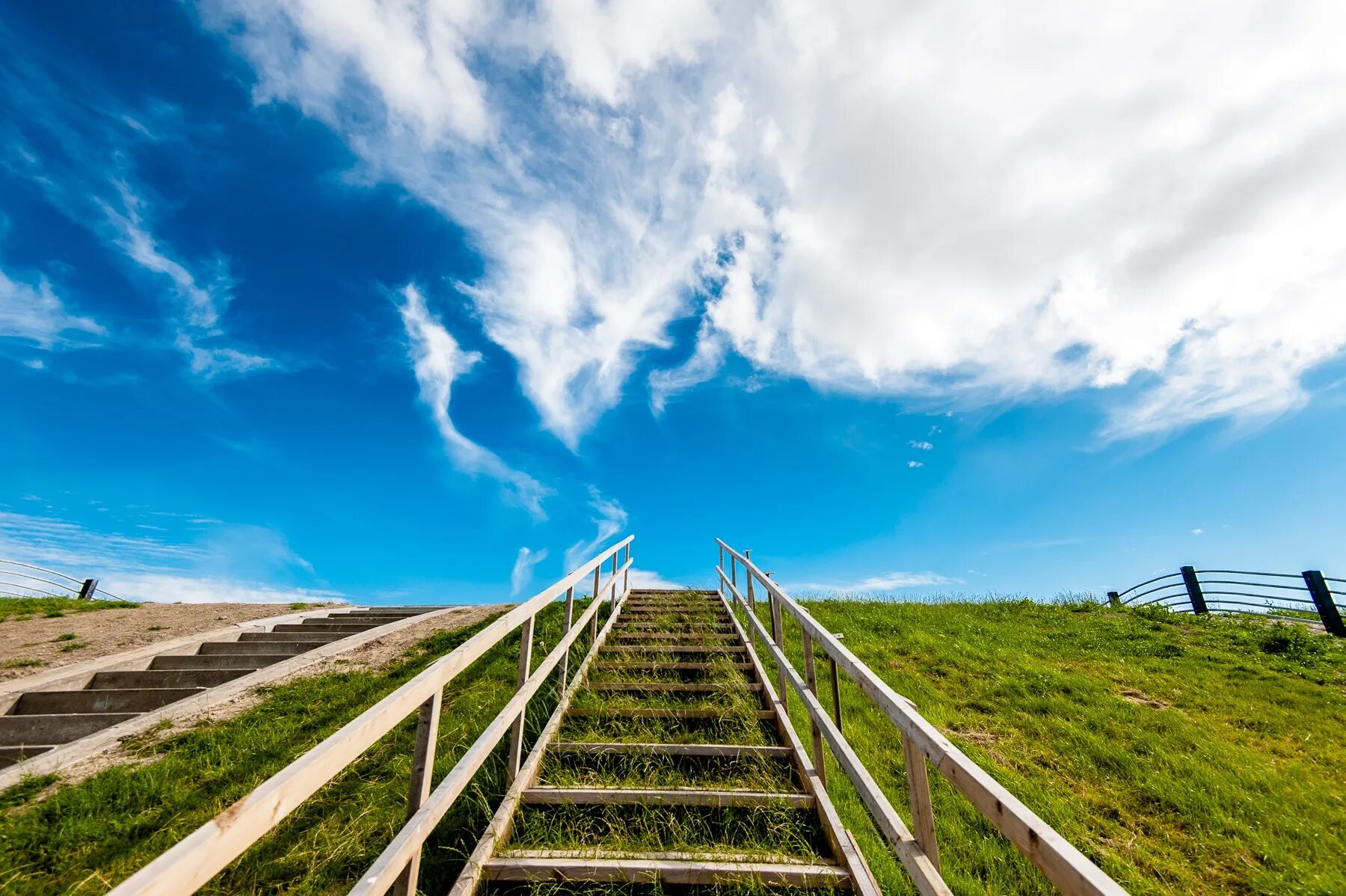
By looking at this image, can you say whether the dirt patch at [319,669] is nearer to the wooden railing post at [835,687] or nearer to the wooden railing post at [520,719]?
the wooden railing post at [520,719]

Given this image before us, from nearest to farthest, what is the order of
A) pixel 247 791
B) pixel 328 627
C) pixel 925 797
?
pixel 925 797 < pixel 247 791 < pixel 328 627

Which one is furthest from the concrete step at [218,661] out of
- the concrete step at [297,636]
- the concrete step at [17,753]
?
the concrete step at [17,753]

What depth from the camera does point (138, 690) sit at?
22.9ft

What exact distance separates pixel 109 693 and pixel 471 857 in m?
6.90

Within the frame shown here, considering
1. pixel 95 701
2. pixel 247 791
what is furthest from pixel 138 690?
pixel 247 791

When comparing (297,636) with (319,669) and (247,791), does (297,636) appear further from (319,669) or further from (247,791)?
(247,791)

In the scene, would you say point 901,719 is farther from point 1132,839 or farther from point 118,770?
point 118,770

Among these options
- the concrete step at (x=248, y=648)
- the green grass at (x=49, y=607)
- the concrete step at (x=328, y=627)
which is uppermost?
the green grass at (x=49, y=607)

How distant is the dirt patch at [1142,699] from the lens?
292 inches

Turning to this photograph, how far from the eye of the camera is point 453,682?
777 cm

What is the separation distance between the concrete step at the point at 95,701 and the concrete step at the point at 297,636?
2550 mm

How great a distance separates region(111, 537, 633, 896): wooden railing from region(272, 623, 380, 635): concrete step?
26.5ft

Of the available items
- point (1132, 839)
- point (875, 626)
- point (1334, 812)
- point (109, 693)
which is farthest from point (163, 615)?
point (1334, 812)

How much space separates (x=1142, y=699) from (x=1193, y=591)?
9487 millimetres
